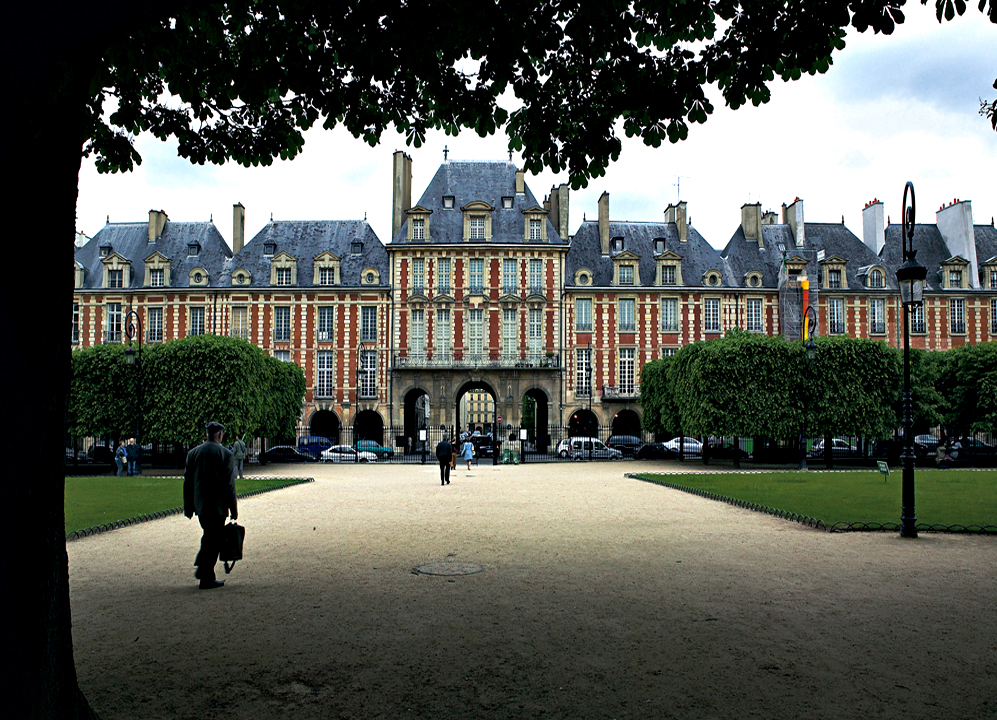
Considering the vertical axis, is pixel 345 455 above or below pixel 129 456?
below

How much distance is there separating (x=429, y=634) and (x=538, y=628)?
85cm

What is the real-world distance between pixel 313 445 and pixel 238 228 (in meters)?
17.2

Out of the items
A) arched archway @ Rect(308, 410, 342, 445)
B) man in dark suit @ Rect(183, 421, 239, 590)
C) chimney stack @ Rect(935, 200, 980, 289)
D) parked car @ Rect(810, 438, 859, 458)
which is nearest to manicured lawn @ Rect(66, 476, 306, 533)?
man in dark suit @ Rect(183, 421, 239, 590)

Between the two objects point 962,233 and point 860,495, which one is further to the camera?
point 962,233

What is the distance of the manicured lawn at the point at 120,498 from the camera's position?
1346 cm

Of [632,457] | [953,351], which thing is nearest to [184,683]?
[632,457]

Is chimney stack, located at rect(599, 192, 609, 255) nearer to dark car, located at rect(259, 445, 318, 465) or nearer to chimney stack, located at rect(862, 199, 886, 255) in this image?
chimney stack, located at rect(862, 199, 886, 255)

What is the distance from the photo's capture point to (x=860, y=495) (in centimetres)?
1720

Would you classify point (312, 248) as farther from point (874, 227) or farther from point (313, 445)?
point (874, 227)

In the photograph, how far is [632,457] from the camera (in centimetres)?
4038

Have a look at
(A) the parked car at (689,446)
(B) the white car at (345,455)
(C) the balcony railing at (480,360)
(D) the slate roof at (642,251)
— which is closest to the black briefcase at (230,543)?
(B) the white car at (345,455)

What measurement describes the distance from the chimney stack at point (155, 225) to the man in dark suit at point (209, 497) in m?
48.3

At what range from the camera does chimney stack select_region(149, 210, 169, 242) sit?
5144cm

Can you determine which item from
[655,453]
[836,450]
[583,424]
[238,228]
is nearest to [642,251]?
[583,424]
